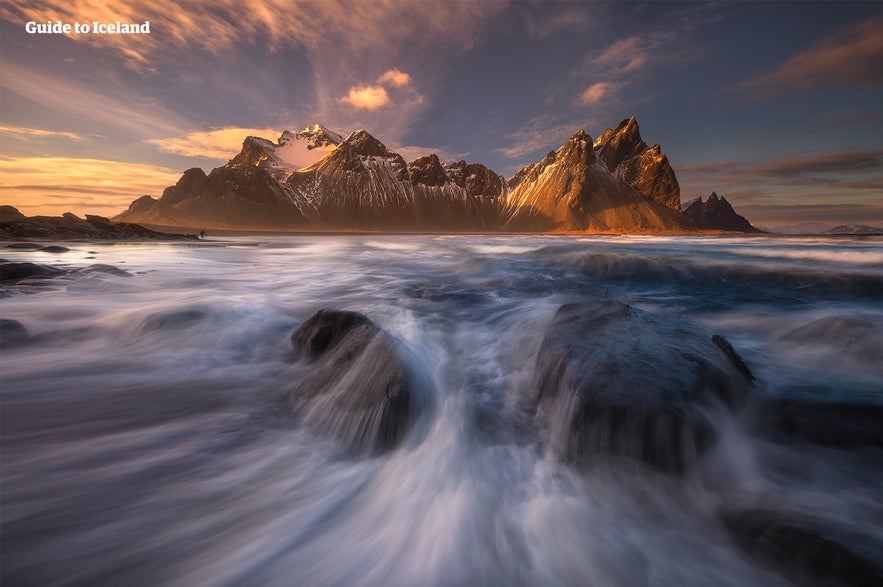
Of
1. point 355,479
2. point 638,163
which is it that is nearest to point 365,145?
point 638,163

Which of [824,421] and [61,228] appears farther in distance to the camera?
[61,228]

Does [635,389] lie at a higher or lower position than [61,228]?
lower

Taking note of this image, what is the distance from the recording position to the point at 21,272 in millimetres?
9141

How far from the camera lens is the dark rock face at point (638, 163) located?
541ft

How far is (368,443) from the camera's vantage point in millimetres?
3205

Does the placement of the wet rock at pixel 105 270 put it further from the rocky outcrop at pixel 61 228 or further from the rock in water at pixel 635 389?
the rocky outcrop at pixel 61 228

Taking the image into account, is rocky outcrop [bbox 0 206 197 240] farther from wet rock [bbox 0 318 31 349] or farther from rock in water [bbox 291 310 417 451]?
rock in water [bbox 291 310 417 451]

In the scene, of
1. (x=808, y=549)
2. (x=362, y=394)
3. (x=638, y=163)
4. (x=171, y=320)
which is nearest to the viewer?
(x=808, y=549)

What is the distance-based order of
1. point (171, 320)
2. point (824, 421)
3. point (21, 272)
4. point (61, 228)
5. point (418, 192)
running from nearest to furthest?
point (824, 421)
point (171, 320)
point (21, 272)
point (61, 228)
point (418, 192)

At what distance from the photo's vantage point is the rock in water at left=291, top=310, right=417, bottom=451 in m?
3.29

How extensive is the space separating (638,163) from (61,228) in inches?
8117

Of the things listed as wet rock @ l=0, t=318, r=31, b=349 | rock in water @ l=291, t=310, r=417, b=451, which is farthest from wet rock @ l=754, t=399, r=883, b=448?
wet rock @ l=0, t=318, r=31, b=349

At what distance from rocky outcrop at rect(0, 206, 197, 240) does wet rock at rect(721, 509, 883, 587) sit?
38.3 metres

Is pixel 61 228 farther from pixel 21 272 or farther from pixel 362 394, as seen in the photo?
pixel 362 394
